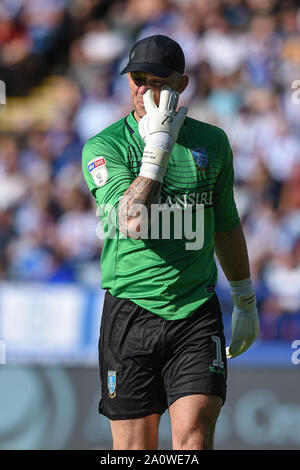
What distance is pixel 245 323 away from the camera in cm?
424

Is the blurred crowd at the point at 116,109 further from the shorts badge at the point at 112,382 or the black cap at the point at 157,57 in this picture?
the black cap at the point at 157,57

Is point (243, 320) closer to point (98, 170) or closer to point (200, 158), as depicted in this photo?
point (200, 158)

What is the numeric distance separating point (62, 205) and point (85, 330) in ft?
7.09

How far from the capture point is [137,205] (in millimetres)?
3252

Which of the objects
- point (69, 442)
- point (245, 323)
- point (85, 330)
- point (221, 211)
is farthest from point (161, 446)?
point (221, 211)

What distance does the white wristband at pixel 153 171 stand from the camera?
10.9ft

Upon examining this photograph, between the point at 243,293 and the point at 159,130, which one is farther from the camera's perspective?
the point at 243,293

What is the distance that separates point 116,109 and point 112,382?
5.70 meters

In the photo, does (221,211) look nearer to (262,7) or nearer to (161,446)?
(161,446)

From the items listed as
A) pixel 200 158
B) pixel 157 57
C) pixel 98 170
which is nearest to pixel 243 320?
pixel 200 158

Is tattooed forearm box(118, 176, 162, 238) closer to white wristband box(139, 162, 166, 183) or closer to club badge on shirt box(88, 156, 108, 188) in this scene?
white wristband box(139, 162, 166, 183)

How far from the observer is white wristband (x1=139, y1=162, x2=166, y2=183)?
3318 mm

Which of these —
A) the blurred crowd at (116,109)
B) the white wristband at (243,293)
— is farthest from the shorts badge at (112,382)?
the blurred crowd at (116,109)

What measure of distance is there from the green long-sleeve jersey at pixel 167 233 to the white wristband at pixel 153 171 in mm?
196
